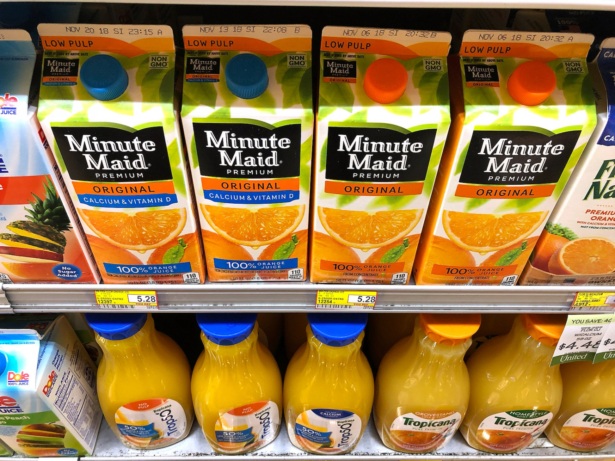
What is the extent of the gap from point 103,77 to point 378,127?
A: 429 mm

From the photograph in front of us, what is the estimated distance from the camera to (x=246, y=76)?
2.38ft

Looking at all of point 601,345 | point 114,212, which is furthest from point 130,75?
point 601,345

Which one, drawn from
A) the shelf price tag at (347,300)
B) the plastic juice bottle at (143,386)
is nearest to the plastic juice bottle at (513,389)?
the shelf price tag at (347,300)

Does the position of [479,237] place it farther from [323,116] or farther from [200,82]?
[200,82]

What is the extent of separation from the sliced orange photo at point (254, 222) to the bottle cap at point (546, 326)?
59cm

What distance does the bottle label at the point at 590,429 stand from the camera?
1.20 meters

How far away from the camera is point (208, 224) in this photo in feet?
2.82

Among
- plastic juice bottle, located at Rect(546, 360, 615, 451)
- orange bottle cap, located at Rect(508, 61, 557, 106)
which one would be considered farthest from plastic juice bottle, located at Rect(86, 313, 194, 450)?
plastic juice bottle, located at Rect(546, 360, 615, 451)

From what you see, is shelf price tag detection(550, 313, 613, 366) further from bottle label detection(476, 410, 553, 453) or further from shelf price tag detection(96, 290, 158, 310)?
shelf price tag detection(96, 290, 158, 310)

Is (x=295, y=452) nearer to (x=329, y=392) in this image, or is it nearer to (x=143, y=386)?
(x=329, y=392)

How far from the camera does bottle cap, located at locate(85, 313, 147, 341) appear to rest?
0.99m

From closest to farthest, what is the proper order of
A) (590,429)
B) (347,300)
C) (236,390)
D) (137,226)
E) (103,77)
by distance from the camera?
(103,77), (137,226), (347,300), (236,390), (590,429)

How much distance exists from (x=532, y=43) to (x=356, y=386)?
0.80 metres

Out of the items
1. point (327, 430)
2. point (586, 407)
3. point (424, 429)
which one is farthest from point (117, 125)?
point (586, 407)
